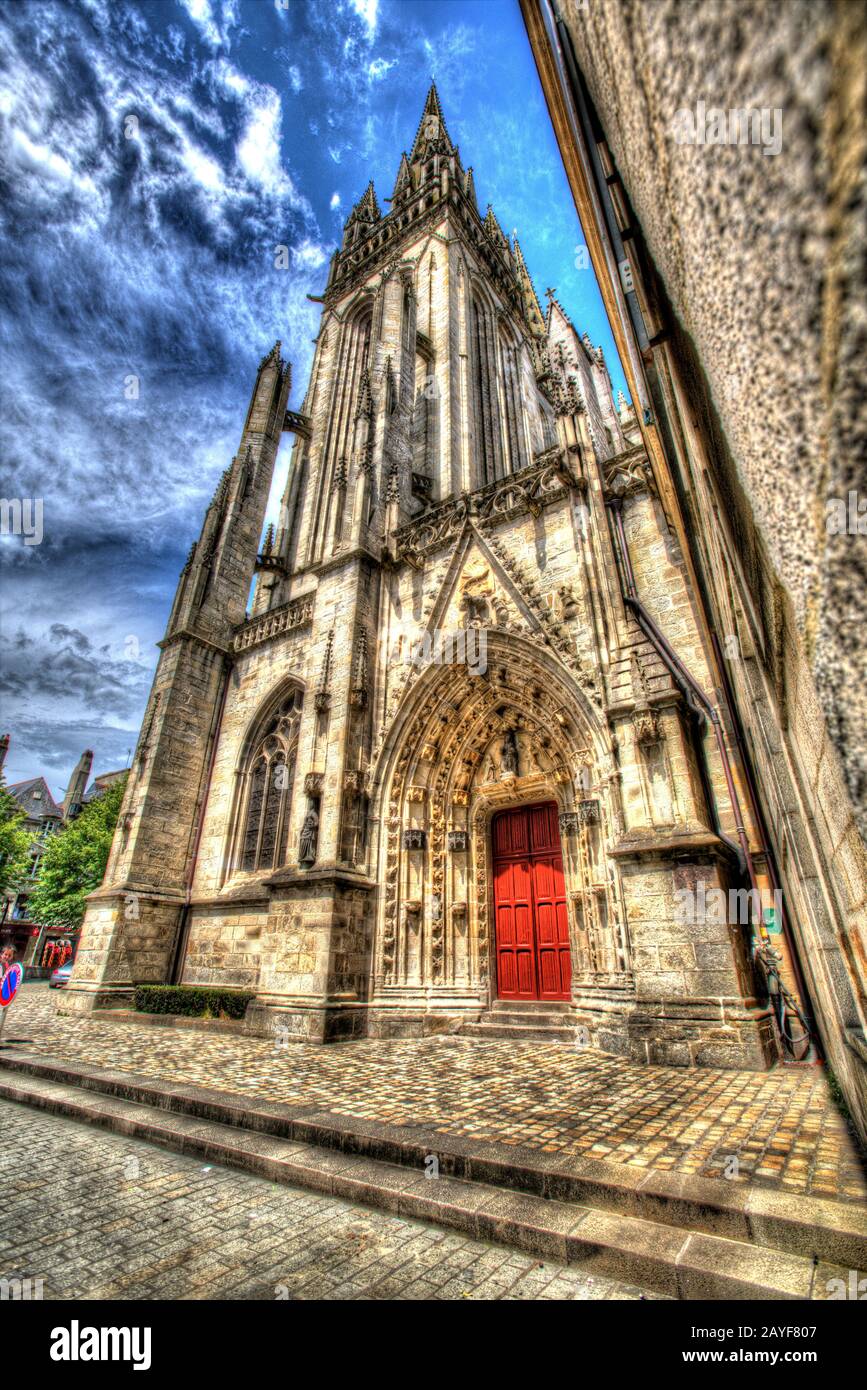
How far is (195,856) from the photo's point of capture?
12109 millimetres

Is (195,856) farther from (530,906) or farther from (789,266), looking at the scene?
(789,266)

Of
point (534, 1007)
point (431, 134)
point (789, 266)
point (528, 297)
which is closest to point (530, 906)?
point (534, 1007)

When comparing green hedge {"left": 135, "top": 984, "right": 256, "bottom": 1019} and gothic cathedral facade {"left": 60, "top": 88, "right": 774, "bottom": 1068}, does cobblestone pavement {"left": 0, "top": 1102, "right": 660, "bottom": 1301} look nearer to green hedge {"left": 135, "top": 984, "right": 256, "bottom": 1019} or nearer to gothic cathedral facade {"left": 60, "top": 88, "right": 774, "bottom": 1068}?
gothic cathedral facade {"left": 60, "top": 88, "right": 774, "bottom": 1068}

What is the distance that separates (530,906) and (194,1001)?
5.34 meters

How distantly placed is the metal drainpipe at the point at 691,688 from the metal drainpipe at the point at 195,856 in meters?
9.15

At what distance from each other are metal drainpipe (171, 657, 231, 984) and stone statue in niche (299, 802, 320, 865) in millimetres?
4175

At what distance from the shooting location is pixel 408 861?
30.5 ft

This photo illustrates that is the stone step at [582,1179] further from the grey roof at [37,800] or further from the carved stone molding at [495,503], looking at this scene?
the grey roof at [37,800]

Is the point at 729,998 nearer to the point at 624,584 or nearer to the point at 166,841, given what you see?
the point at 624,584

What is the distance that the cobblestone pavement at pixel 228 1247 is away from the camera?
7.32ft

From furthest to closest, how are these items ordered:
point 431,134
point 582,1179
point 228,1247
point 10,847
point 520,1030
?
Answer: point 431,134, point 10,847, point 520,1030, point 582,1179, point 228,1247

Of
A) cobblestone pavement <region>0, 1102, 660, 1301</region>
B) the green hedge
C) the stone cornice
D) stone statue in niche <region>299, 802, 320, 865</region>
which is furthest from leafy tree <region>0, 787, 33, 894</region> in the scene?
cobblestone pavement <region>0, 1102, 660, 1301</region>
